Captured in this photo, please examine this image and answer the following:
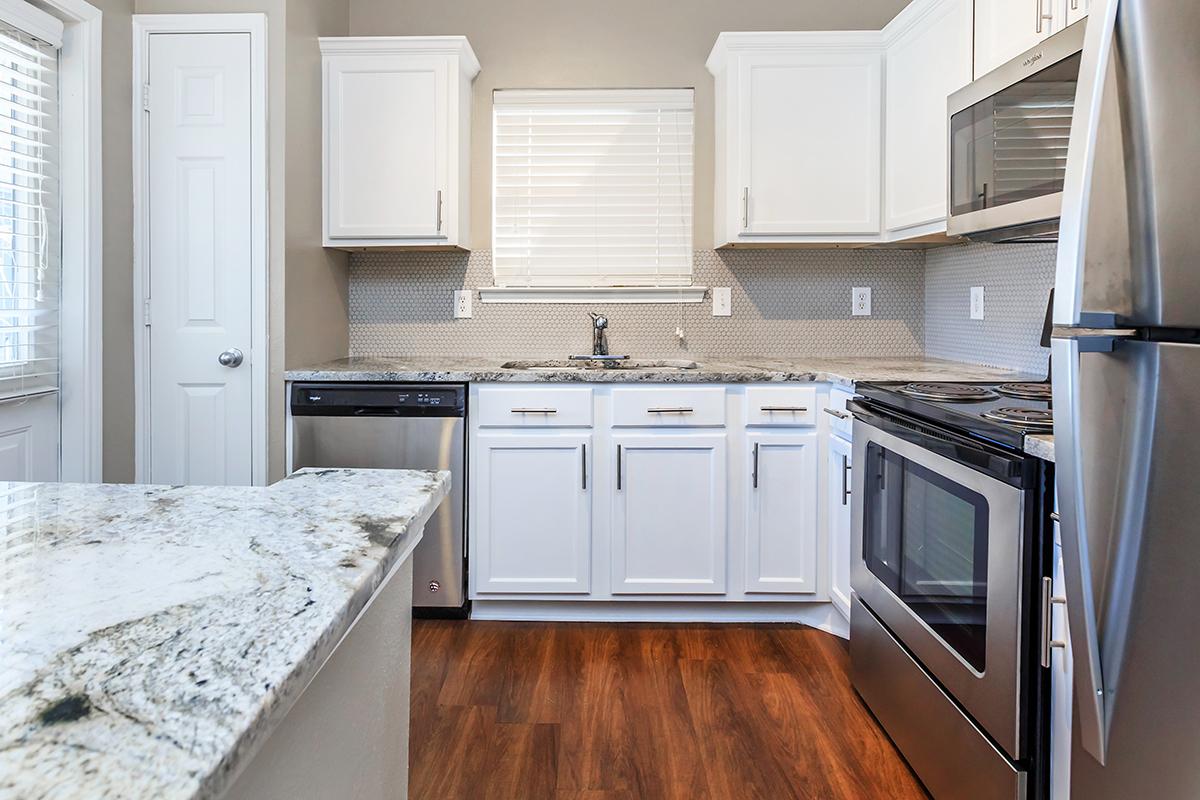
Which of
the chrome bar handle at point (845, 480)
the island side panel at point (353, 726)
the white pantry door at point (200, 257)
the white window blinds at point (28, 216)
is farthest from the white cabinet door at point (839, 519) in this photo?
the white window blinds at point (28, 216)

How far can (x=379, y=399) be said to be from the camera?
2.78 meters

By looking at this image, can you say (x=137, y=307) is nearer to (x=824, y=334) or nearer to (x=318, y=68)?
(x=318, y=68)

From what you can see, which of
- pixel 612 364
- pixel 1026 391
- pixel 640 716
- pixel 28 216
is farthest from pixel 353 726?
pixel 612 364

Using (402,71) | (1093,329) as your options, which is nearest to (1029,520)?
(1093,329)

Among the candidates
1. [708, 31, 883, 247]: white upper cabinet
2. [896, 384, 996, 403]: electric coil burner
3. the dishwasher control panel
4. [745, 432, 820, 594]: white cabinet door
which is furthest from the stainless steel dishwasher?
[896, 384, 996, 403]: electric coil burner

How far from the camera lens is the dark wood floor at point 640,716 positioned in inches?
72.8

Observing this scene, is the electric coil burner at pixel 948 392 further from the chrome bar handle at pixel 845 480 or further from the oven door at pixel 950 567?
the chrome bar handle at pixel 845 480

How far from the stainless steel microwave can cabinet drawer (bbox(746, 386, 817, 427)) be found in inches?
30.3

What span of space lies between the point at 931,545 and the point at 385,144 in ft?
7.82

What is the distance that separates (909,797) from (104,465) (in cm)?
255

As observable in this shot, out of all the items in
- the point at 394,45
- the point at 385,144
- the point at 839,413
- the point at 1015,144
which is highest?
the point at 394,45

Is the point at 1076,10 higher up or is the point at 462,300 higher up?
the point at 1076,10

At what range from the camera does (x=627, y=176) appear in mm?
3426

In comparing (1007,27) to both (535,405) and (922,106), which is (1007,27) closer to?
(922,106)
